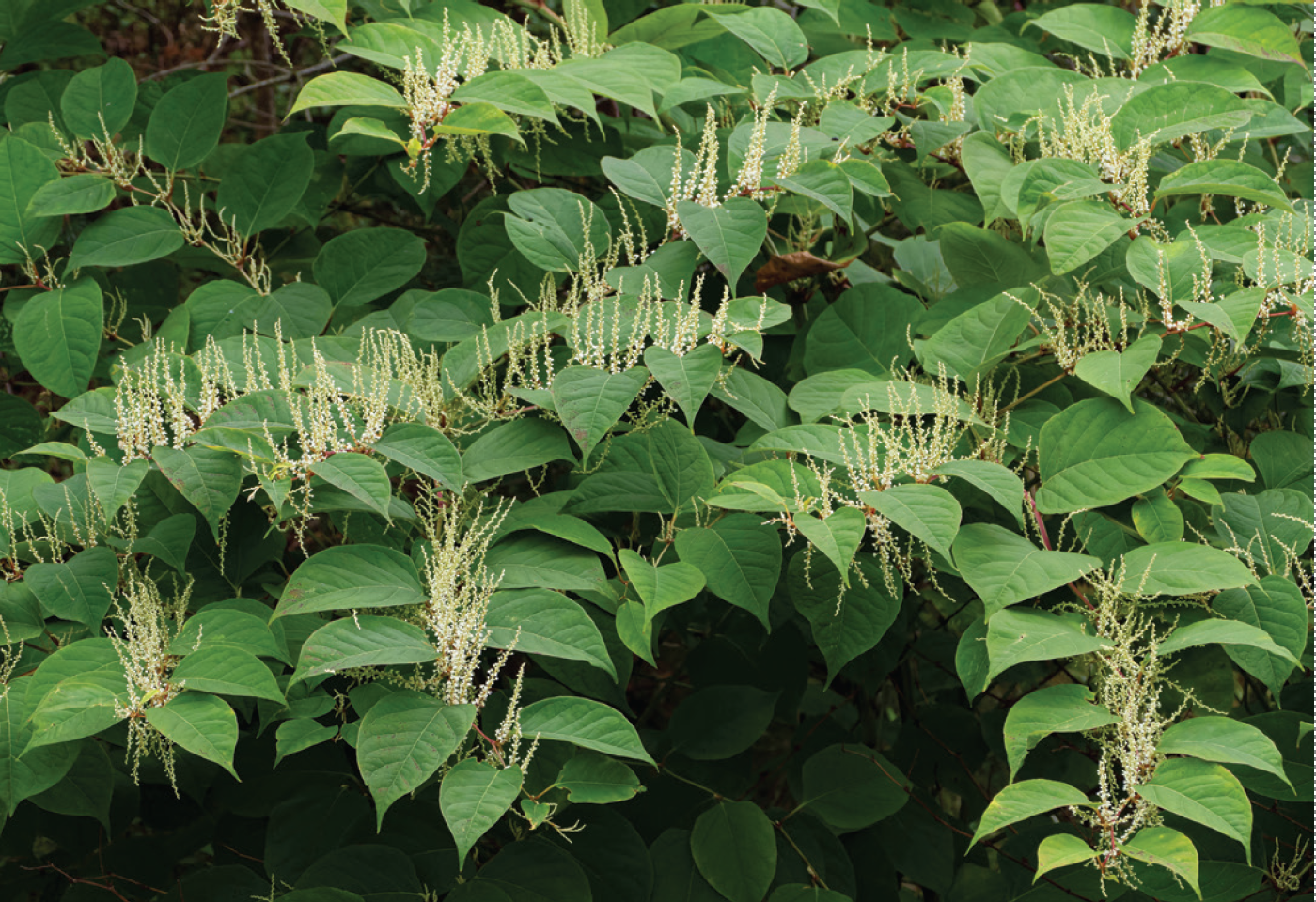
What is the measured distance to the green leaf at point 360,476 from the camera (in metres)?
1.36

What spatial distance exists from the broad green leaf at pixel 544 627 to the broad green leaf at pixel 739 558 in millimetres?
197

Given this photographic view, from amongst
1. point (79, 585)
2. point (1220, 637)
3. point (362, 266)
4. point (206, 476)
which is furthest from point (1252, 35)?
point (79, 585)

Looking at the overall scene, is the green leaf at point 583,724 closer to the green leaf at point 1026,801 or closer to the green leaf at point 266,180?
the green leaf at point 1026,801

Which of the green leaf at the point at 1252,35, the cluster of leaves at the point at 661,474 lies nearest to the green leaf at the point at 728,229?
the cluster of leaves at the point at 661,474

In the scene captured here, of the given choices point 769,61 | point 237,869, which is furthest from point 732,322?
point 237,869

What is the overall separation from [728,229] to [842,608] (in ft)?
1.91

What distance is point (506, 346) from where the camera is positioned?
5.33ft

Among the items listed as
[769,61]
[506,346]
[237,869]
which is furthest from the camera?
[769,61]

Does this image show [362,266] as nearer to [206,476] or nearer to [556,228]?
[556,228]

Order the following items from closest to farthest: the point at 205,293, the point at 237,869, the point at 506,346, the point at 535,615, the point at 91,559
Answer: the point at 535,615
the point at 91,559
the point at 506,346
the point at 237,869
the point at 205,293

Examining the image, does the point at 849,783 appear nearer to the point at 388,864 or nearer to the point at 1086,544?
the point at 1086,544

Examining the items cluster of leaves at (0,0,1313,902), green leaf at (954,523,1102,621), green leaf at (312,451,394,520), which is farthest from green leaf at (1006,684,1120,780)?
green leaf at (312,451,394,520)

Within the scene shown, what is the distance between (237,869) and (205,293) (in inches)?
37.1

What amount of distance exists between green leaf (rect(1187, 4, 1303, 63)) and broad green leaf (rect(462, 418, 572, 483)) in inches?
53.2
